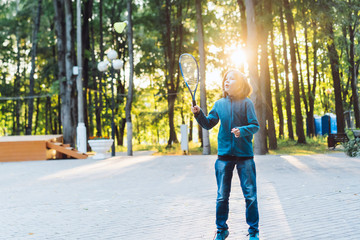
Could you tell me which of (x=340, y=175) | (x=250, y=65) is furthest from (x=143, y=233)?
(x=250, y=65)

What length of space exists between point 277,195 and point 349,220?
90.3 inches

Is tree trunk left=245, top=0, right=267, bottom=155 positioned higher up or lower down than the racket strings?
higher up

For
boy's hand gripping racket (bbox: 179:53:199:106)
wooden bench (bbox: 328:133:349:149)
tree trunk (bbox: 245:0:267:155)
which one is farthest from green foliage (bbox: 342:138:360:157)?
boy's hand gripping racket (bbox: 179:53:199:106)

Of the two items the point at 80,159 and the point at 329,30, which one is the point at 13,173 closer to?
the point at 80,159

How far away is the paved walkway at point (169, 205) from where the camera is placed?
5402 millimetres

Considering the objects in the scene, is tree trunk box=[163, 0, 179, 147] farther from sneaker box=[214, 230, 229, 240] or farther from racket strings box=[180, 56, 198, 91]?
sneaker box=[214, 230, 229, 240]

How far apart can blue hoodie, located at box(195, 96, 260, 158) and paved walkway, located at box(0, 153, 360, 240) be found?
1.13m

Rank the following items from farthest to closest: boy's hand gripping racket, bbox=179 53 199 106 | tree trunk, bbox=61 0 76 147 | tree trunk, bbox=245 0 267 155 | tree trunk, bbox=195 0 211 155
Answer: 1. tree trunk, bbox=61 0 76 147
2. tree trunk, bbox=195 0 211 155
3. tree trunk, bbox=245 0 267 155
4. boy's hand gripping racket, bbox=179 53 199 106

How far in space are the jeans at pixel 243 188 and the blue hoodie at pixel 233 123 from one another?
0.38ft

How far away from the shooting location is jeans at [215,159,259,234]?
4.55 meters

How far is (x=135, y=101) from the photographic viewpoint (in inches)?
1572

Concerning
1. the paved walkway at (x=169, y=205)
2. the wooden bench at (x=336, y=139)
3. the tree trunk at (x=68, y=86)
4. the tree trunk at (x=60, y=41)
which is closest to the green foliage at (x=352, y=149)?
the paved walkway at (x=169, y=205)

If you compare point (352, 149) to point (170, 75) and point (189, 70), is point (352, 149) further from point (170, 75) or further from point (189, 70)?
point (170, 75)

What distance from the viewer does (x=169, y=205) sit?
7254 mm
